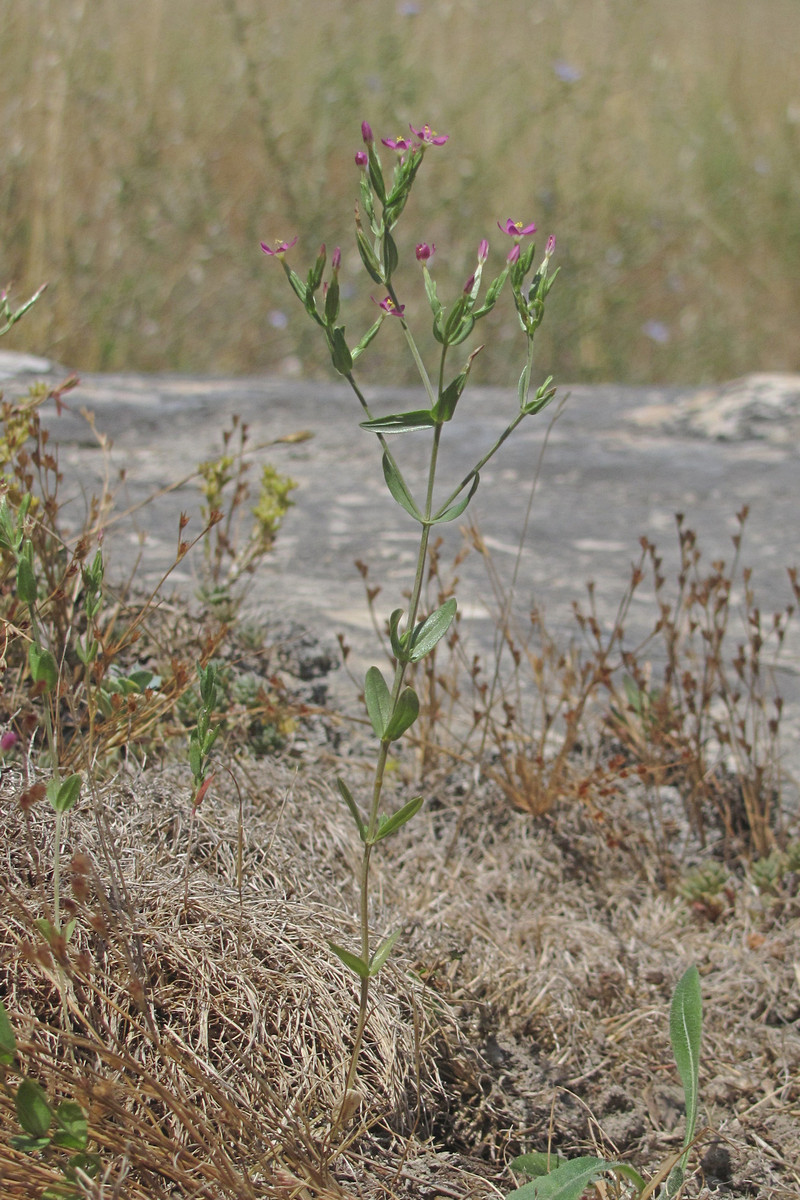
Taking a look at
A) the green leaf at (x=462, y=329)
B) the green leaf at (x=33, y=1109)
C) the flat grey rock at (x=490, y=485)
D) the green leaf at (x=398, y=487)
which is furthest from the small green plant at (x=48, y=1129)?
the flat grey rock at (x=490, y=485)

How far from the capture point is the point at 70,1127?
1120 mm

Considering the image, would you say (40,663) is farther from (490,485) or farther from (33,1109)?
(490,485)

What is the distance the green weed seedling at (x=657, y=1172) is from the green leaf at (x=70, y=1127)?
1.70ft

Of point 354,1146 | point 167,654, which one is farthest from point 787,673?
point 354,1146

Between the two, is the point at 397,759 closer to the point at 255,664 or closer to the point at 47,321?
the point at 255,664

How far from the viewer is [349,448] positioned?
391cm

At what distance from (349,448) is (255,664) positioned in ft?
5.27

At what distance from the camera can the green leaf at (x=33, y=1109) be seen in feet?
3.55

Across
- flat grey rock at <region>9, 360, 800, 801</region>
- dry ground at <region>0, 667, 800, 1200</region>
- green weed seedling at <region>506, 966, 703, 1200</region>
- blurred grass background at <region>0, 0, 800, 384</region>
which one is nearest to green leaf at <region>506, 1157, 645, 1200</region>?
green weed seedling at <region>506, 966, 703, 1200</region>

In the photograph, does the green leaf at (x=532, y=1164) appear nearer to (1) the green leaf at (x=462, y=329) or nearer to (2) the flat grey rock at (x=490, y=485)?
(1) the green leaf at (x=462, y=329)

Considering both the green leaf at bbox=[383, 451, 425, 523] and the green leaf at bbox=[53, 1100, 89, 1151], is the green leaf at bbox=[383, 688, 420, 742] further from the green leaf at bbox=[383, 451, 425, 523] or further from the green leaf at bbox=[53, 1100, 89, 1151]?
the green leaf at bbox=[53, 1100, 89, 1151]

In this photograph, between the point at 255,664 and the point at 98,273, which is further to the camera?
the point at 98,273

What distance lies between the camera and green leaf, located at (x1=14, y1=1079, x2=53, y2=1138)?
3.55 feet

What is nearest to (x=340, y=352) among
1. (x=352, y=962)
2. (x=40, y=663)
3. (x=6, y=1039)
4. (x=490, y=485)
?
(x=40, y=663)
